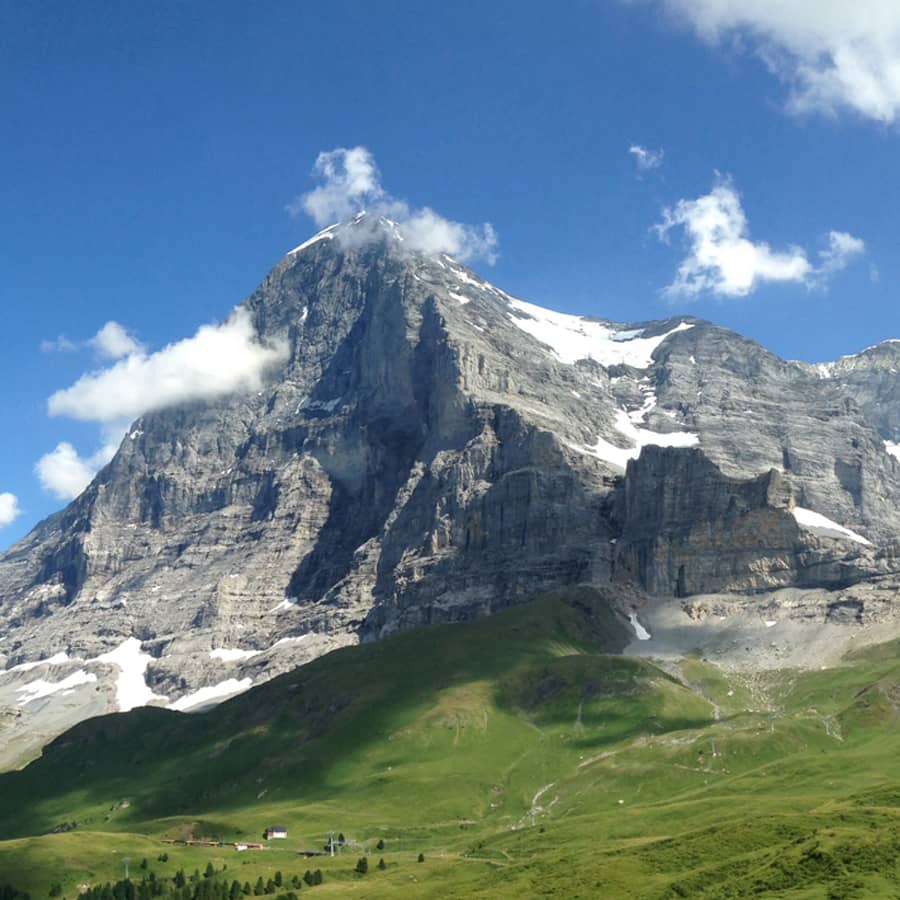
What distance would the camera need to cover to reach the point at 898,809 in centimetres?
18300

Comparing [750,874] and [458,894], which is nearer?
[750,874]

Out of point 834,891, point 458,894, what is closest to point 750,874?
point 834,891

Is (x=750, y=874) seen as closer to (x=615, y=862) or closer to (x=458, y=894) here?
(x=615, y=862)

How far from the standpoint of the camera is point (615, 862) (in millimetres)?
186250

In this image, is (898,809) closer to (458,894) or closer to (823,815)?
(823,815)

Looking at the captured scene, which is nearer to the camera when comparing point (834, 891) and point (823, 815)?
point (834, 891)

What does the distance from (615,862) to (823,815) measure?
30.3 metres

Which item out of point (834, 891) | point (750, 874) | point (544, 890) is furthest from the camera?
point (544, 890)

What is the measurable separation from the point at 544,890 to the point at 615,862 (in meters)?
11.1

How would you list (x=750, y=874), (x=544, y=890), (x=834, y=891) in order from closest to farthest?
1. (x=834, y=891)
2. (x=750, y=874)
3. (x=544, y=890)

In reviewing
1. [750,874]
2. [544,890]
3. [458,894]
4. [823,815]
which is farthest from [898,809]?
[458,894]

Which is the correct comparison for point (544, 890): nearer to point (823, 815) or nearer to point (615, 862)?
point (615, 862)

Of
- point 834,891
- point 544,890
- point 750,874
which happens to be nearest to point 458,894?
point 544,890

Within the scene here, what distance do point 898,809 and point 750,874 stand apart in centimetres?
3643
